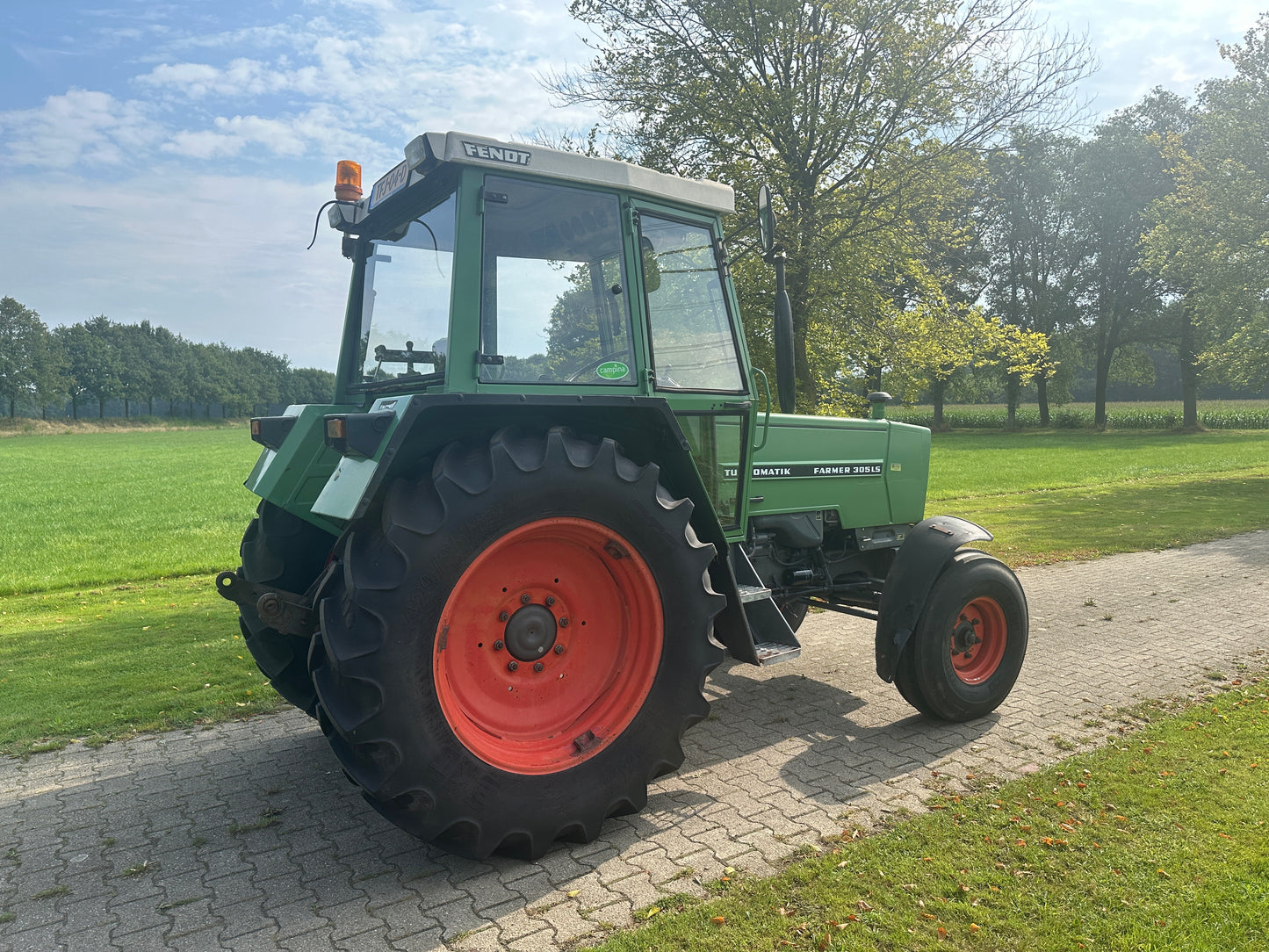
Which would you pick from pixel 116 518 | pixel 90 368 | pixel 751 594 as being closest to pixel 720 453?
pixel 751 594

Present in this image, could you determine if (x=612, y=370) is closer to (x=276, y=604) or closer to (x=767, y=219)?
(x=767, y=219)

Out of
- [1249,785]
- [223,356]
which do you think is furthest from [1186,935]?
[223,356]

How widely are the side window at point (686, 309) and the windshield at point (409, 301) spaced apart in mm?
973

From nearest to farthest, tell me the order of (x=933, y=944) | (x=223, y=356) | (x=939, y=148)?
1. (x=933, y=944)
2. (x=939, y=148)
3. (x=223, y=356)

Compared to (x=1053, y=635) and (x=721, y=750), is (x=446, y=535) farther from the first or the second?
(x=1053, y=635)

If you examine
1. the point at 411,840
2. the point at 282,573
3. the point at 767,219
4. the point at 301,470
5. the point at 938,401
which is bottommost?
the point at 411,840

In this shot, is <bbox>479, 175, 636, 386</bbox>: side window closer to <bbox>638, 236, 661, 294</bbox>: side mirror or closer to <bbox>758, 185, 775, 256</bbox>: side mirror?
<bbox>638, 236, 661, 294</bbox>: side mirror

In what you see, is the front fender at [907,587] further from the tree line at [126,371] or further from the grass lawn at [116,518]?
the tree line at [126,371]

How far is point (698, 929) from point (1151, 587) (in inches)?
297

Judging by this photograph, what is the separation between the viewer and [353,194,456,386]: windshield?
363cm

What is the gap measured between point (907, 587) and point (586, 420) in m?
2.22

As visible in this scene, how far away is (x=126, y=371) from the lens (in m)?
94.3

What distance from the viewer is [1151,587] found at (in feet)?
27.2

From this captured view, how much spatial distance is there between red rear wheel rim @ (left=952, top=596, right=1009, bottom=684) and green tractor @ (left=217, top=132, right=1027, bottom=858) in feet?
0.12
